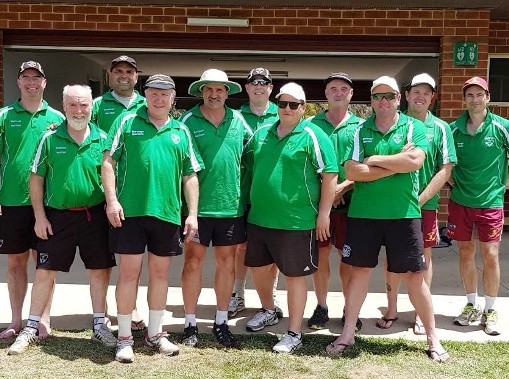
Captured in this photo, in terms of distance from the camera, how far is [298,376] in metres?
4.00

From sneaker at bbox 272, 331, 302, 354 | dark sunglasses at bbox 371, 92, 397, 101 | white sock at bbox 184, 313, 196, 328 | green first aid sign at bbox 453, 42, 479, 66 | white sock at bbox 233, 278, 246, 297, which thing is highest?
green first aid sign at bbox 453, 42, 479, 66

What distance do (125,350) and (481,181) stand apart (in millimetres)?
3082

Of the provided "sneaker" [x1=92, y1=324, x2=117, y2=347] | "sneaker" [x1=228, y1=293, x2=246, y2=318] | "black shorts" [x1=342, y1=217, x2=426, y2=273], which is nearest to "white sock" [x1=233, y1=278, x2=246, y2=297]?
"sneaker" [x1=228, y1=293, x2=246, y2=318]

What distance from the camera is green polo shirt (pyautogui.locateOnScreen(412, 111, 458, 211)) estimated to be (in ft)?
15.3

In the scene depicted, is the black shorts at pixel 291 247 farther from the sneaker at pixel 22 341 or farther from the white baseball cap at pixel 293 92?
the sneaker at pixel 22 341

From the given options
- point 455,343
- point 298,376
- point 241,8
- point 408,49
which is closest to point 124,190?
point 298,376

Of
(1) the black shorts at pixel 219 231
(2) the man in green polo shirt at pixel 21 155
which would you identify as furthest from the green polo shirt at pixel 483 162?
(2) the man in green polo shirt at pixel 21 155

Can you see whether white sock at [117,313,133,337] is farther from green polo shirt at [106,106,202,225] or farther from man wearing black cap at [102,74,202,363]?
green polo shirt at [106,106,202,225]

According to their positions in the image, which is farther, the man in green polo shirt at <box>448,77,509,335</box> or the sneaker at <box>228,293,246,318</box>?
the sneaker at <box>228,293,246,318</box>

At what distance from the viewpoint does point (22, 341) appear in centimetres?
435

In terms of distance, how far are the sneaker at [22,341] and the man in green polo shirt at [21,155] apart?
0.17 metres

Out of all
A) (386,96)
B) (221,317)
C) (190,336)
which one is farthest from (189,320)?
(386,96)

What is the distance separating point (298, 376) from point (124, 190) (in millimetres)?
1689

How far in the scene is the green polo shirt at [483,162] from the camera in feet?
16.5
